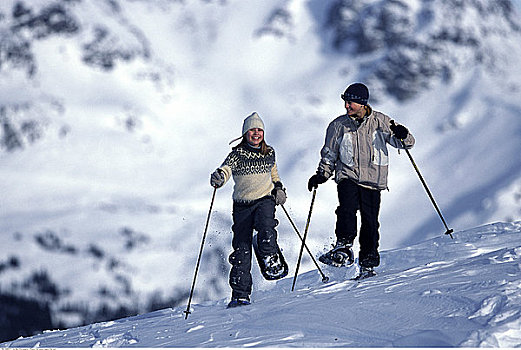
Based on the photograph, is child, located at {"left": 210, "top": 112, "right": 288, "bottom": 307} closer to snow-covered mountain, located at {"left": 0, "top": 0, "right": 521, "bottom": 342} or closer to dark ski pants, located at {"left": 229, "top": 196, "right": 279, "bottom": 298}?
dark ski pants, located at {"left": 229, "top": 196, "right": 279, "bottom": 298}

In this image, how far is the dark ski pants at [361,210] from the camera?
711cm

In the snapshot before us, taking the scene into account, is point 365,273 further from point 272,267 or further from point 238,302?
point 238,302

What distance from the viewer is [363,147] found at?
7066mm

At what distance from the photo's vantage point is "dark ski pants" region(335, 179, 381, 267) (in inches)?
280

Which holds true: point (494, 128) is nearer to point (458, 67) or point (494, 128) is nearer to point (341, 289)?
point (458, 67)

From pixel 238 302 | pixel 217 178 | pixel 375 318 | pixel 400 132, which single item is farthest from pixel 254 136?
pixel 375 318

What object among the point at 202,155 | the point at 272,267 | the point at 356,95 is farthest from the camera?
the point at 202,155

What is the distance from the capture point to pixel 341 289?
21.2ft

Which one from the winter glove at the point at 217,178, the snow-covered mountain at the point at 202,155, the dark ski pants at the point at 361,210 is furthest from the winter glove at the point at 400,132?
the snow-covered mountain at the point at 202,155

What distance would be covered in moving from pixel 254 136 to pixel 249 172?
0.44 metres

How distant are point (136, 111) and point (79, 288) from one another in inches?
3889

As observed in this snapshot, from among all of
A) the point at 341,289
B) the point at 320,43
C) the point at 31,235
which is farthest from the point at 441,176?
the point at 341,289

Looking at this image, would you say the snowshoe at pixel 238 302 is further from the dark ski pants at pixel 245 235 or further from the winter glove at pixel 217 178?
the winter glove at pixel 217 178

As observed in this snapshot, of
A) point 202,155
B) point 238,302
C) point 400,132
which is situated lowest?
point 238,302
